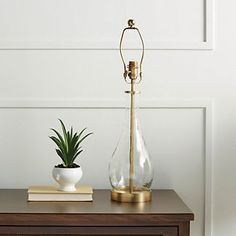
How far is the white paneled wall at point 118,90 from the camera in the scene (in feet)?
5.22

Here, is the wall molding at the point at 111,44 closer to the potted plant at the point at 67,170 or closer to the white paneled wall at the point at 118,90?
the white paneled wall at the point at 118,90

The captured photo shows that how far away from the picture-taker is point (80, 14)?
5.23 ft

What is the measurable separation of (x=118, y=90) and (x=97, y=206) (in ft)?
1.29

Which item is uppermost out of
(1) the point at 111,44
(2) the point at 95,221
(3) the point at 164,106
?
(1) the point at 111,44

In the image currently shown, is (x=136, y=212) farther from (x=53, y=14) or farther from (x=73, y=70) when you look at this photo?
(x=53, y=14)

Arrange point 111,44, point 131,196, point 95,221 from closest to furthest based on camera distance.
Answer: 1. point 95,221
2. point 131,196
3. point 111,44

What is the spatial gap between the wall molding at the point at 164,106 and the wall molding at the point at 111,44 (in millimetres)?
140

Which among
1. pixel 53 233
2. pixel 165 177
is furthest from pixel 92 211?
pixel 165 177

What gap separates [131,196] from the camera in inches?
53.8

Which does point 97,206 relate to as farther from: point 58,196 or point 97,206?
point 58,196

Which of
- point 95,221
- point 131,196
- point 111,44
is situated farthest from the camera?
point 111,44

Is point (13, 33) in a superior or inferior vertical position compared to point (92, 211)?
superior

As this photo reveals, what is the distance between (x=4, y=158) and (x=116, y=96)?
1.12 feet

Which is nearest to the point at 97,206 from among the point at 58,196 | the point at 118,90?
the point at 58,196
